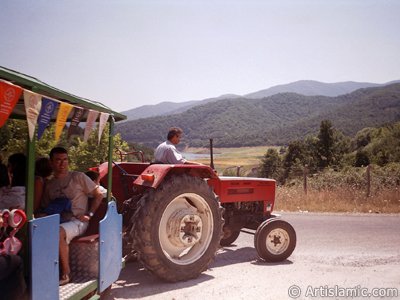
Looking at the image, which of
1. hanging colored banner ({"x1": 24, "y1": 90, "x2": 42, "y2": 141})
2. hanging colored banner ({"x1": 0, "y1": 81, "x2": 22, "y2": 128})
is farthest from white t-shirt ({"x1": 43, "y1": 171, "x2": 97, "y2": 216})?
hanging colored banner ({"x1": 0, "y1": 81, "x2": 22, "y2": 128})

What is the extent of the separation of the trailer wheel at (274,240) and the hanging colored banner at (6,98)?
4520 millimetres

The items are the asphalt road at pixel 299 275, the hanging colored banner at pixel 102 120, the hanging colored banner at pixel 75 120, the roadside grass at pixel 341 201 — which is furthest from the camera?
the roadside grass at pixel 341 201

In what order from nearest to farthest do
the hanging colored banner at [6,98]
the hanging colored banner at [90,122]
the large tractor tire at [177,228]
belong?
the hanging colored banner at [6,98]
the hanging colored banner at [90,122]
the large tractor tire at [177,228]

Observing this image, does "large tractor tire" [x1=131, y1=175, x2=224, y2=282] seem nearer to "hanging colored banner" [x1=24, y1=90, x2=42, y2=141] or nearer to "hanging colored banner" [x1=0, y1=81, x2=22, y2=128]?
"hanging colored banner" [x1=24, y1=90, x2=42, y2=141]

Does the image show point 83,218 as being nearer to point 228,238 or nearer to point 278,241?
point 278,241

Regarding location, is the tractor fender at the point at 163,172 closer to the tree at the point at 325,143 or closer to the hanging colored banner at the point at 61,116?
the hanging colored banner at the point at 61,116

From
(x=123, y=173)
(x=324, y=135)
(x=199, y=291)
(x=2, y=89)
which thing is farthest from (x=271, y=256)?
(x=324, y=135)

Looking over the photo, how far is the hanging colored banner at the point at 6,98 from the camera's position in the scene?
2.64m

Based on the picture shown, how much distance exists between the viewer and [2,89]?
266 cm

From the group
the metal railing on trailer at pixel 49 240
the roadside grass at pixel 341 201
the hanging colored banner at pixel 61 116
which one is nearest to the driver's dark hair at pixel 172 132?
the metal railing on trailer at pixel 49 240

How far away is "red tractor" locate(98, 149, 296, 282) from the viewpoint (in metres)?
5.10

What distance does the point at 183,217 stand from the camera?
18.3 ft

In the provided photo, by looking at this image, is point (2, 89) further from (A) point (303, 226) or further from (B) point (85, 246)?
(A) point (303, 226)

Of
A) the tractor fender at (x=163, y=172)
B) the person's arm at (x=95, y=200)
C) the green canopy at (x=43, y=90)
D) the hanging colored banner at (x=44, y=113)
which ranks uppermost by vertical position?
the green canopy at (x=43, y=90)
